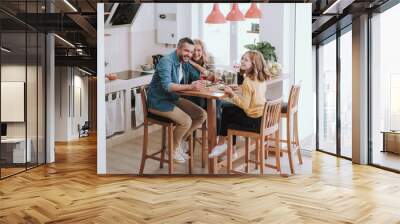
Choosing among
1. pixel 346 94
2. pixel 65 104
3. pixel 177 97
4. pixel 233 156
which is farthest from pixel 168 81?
pixel 65 104

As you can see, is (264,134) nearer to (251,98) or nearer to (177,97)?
(251,98)

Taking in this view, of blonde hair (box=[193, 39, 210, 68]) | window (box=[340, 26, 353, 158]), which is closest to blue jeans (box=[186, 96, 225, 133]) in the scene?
blonde hair (box=[193, 39, 210, 68])

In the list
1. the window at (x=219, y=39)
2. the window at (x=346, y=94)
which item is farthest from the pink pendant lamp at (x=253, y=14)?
the window at (x=346, y=94)

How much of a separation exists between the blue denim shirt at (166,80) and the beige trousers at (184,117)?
7 cm

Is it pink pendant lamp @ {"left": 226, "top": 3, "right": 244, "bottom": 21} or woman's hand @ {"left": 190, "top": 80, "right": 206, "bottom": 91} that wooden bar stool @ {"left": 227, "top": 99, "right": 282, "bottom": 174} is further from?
pink pendant lamp @ {"left": 226, "top": 3, "right": 244, "bottom": 21}

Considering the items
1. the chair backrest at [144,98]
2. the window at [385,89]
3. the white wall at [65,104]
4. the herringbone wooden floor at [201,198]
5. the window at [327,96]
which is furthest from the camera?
the white wall at [65,104]

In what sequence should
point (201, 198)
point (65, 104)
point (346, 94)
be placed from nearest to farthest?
point (201, 198) < point (346, 94) < point (65, 104)

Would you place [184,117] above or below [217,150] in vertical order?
above

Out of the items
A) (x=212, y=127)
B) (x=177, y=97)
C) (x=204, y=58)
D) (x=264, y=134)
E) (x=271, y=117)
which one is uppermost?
(x=204, y=58)

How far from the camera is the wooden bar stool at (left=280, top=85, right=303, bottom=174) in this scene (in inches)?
231

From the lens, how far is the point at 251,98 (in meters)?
5.79

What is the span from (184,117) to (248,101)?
978 millimetres

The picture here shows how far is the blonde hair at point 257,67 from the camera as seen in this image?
5.84 meters

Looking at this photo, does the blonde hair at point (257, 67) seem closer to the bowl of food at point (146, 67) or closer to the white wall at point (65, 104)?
the bowl of food at point (146, 67)
